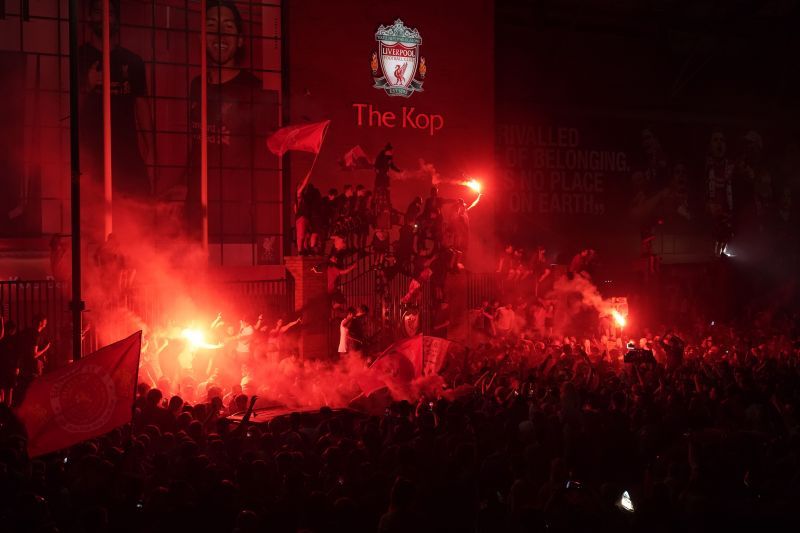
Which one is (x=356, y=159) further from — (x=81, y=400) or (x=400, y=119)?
(x=81, y=400)

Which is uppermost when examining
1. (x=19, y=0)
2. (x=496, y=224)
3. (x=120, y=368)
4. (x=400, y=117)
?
(x=19, y=0)

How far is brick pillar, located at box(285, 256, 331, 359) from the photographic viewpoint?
1912cm

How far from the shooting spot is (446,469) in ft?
23.8

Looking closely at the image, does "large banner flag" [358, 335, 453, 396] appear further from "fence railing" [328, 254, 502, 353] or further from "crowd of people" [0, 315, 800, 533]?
"fence railing" [328, 254, 502, 353]

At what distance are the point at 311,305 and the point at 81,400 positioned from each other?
35.2 ft

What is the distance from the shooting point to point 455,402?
1033cm

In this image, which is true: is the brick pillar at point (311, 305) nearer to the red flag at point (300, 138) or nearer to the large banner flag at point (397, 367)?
the red flag at point (300, 138)

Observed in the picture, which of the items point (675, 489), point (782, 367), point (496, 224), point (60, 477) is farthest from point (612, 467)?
point (496, 224)

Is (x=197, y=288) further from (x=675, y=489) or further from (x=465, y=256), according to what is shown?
(x=675, y=489)

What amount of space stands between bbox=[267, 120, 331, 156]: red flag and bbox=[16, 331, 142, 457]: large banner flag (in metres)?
11.6

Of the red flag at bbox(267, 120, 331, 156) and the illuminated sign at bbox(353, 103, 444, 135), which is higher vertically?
the illuminated sign at bbox(353, 103, 444, 135)

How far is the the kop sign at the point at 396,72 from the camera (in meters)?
25.2

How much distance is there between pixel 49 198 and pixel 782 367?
18.1 metres

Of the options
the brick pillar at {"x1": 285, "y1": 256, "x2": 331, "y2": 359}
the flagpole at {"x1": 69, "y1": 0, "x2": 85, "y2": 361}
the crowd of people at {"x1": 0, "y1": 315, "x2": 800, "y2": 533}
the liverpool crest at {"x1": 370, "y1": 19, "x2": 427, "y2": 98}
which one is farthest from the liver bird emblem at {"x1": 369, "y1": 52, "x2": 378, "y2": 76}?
the crowd of people at {"x1": 0, "y1": 315, "x2": 800, "y2": 533}
